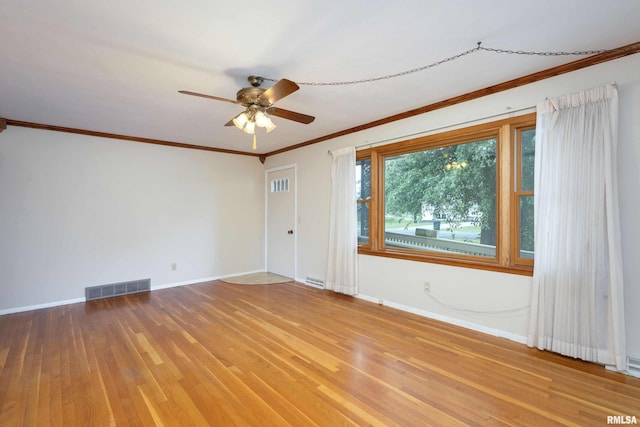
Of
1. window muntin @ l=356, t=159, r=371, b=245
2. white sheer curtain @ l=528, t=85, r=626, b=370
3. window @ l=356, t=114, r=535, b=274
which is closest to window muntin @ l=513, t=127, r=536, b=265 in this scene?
window @ l=356, t=114, r=535, b=274

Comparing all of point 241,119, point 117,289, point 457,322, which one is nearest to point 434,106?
point 241,119


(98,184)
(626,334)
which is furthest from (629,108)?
(98,184)

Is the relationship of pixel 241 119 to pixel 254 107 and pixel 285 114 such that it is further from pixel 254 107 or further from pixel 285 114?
pixel 285 114

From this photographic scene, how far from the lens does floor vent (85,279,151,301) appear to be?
14.7 ft

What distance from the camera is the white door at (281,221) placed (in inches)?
225

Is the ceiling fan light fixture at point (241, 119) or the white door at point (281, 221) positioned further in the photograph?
the white door at point (281, 221)

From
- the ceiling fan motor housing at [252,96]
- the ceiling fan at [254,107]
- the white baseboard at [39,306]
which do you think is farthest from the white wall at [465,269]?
the white baseboard at [39,306]

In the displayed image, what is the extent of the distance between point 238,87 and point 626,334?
3879 millimetres

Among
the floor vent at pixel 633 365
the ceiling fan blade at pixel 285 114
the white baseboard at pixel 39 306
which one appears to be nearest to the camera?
the floor vent at pixel 633 365

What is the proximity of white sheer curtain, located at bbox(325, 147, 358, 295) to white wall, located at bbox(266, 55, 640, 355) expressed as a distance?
166mm

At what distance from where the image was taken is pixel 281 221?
19.6 feet

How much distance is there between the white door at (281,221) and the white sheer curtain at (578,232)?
12.6 feet

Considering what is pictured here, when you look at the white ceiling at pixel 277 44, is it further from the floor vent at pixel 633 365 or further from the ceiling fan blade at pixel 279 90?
the floor vent at pixel 633 365

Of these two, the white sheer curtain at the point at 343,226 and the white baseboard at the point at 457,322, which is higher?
the white sheer curtain at the point at 343,226
